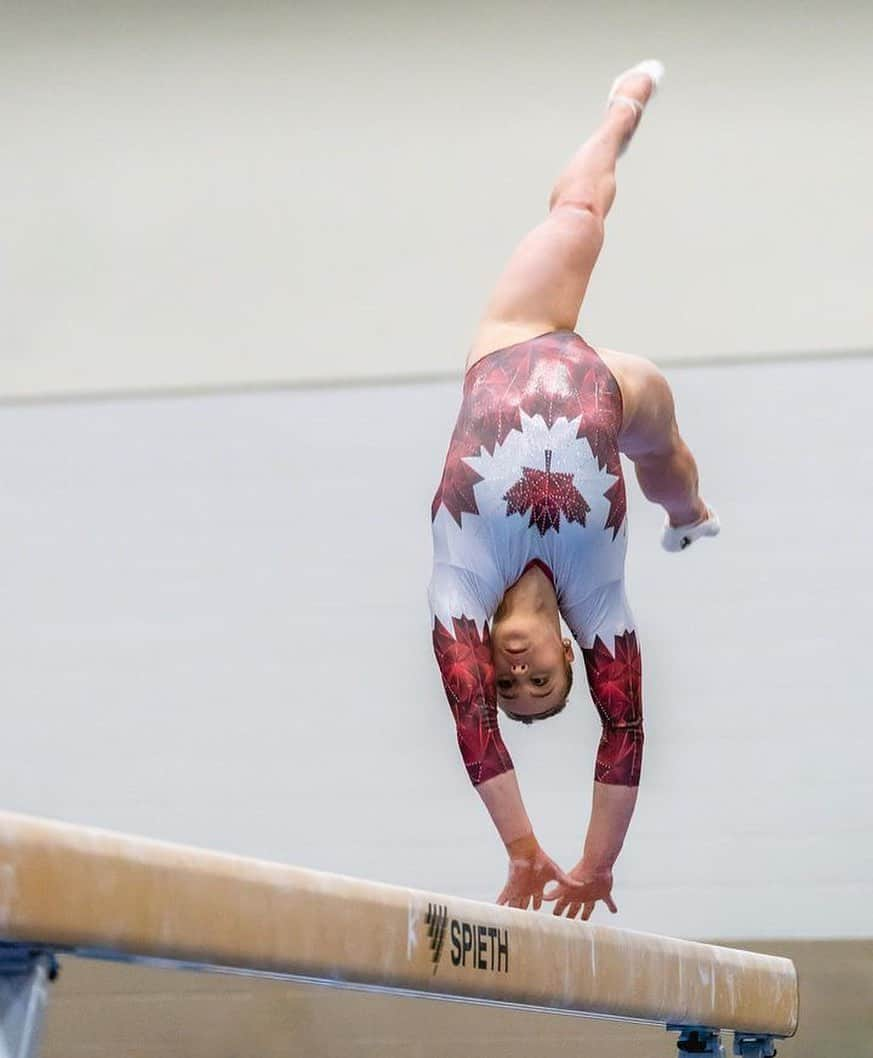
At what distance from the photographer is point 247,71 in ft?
19.2

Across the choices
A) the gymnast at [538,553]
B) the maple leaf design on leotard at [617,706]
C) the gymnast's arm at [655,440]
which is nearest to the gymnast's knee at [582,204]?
the gymnast at [538,553]

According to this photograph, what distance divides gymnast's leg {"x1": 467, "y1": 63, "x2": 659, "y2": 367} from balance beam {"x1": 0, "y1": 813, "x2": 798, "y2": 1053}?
1430 mm

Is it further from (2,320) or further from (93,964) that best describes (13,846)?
(2,320)

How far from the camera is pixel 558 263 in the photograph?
3389mm

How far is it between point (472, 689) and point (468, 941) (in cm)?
113

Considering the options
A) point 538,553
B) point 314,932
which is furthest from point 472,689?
point 314,932

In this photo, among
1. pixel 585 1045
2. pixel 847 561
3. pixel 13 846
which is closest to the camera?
pixel 13 846

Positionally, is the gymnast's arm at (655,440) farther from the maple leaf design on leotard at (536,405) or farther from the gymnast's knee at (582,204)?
the gymnast's knee at (582,204)

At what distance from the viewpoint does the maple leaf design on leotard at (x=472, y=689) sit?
10.1ft

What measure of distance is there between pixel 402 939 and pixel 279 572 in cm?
360

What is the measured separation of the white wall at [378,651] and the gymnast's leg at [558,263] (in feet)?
6.12

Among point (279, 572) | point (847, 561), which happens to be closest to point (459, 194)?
point (279, 572)

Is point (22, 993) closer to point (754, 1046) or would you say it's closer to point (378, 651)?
point (754, 1046)

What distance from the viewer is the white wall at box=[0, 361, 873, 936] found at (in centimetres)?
498
